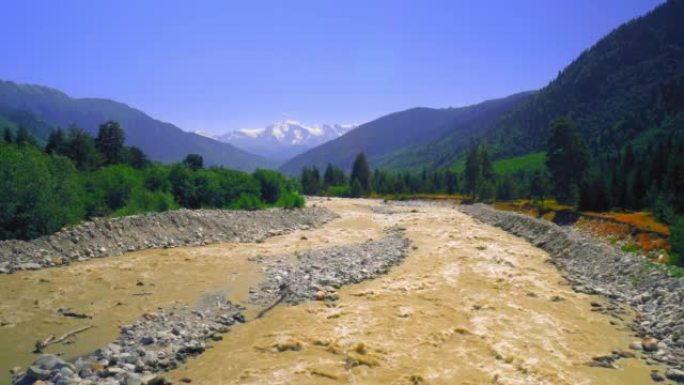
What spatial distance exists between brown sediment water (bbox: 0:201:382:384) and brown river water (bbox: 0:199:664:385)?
56 millimetres

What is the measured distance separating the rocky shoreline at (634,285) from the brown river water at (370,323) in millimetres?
771

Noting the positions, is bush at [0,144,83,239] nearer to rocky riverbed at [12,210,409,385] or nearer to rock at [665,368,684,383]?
rocky riverbed at [12,210,409,385]

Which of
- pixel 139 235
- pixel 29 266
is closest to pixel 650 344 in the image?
pixel 29 266

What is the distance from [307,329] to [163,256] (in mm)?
15307

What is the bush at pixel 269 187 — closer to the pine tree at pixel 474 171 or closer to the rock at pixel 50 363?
the rock at pixel 50 363

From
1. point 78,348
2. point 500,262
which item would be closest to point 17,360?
point 78,348

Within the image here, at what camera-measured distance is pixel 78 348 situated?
1245 centimetres

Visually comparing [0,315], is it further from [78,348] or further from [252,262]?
[252,262]

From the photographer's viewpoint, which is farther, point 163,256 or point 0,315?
point 163,256

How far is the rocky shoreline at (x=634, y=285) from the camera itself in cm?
1303

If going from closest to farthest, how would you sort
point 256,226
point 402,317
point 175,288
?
point 402,317
point 175,288
point 256,226

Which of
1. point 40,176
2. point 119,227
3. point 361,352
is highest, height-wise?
point 40,176

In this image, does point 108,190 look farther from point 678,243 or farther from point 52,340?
point 678,243

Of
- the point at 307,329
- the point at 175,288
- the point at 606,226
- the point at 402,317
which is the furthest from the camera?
the point at 606,226
